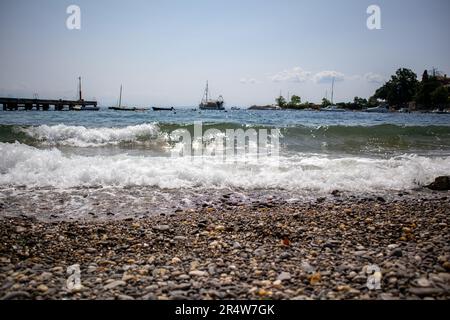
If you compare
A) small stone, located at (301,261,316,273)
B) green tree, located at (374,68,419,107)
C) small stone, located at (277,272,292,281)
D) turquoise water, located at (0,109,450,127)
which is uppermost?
green tree, located at (374,68,419,107)

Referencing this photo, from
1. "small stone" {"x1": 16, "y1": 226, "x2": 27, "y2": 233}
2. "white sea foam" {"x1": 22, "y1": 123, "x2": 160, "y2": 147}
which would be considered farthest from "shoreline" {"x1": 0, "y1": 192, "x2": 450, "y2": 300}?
"white sea foam" {"x1": 22, "y1": 123, "x2": 160, "y2": 147}

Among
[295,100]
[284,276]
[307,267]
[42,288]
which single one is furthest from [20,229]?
[295,100]

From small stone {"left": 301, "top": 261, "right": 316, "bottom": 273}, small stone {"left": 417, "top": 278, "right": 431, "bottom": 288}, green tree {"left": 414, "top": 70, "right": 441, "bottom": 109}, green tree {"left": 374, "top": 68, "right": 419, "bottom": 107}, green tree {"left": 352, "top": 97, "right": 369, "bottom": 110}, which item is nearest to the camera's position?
small stone {"left": 417, "top": 278, "right": 431, "bottom": 288}

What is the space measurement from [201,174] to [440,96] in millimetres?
114568

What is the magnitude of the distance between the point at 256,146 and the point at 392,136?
11.1 metres

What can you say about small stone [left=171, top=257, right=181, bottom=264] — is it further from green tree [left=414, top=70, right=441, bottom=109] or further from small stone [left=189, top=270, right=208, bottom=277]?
green tree [left=414, top=70, right=441, bottom=109]

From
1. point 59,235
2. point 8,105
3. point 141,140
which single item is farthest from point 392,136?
point 8,105

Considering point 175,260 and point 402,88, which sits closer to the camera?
point 175,260

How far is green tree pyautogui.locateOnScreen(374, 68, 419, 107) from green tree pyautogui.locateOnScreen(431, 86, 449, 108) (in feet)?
83.1

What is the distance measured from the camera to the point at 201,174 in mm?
8648

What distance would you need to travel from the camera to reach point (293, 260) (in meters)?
3.70

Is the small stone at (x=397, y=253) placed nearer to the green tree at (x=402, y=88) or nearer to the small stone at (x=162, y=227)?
the small stone at (x=162, y=227)

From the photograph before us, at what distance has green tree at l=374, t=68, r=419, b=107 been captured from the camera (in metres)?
122

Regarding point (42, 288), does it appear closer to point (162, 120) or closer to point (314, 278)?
point (314, 278)
